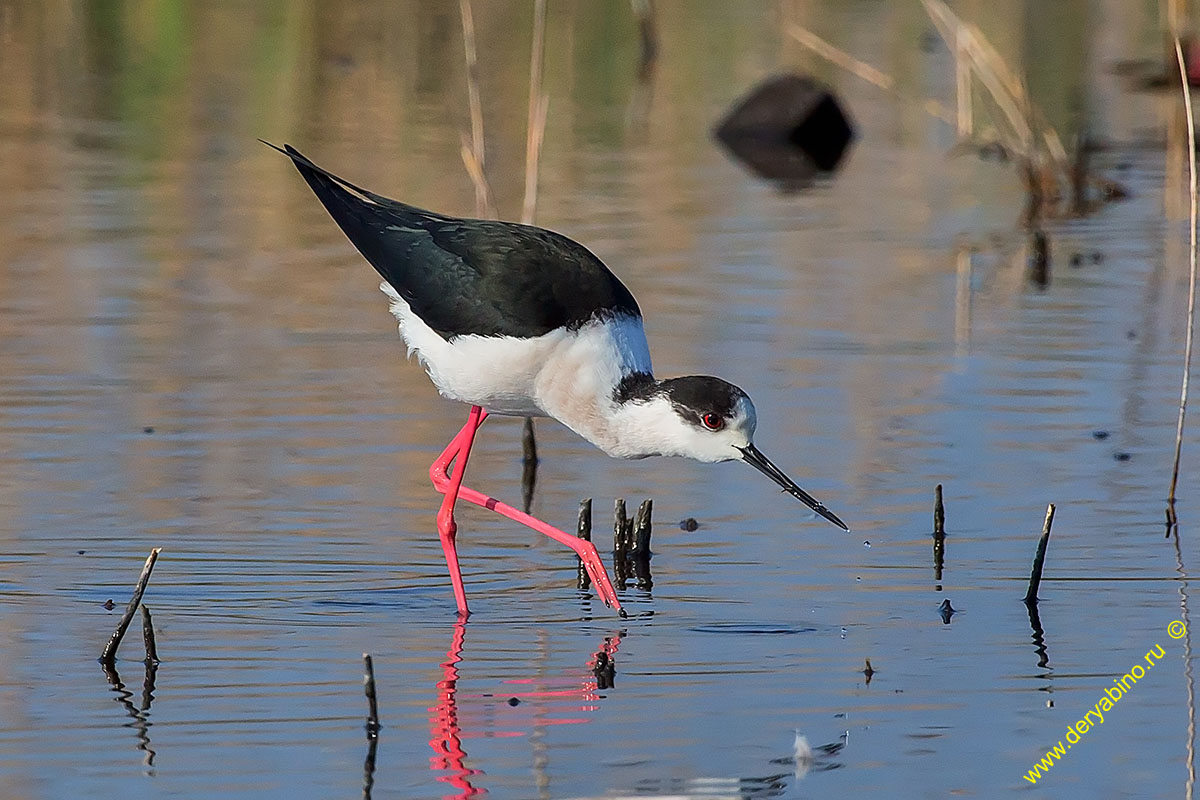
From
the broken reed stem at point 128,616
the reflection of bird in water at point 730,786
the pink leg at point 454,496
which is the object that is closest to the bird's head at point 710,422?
the pink leg at point 454,496

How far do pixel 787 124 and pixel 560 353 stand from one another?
8.55m

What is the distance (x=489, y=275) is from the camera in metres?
6.05

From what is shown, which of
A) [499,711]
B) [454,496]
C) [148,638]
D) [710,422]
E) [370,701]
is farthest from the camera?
[454,496]

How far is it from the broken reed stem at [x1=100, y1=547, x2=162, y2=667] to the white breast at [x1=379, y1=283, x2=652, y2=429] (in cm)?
131

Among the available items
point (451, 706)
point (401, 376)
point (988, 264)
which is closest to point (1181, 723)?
point (451, 706)

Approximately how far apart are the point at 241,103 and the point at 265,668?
409 inches

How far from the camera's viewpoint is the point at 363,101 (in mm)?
15227

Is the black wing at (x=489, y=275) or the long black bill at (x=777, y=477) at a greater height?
the black wing at (x=489, y=275)

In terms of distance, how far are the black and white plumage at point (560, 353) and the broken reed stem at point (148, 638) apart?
1.36 meters

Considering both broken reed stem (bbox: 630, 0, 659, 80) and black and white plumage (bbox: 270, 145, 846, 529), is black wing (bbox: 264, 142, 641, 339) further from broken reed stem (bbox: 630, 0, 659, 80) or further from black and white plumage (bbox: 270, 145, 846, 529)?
broken reed stem (bbox: 630, 0, 659, 80)

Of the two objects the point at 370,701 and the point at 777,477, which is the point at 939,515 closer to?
the point at 777,477

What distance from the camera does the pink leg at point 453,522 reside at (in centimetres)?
563

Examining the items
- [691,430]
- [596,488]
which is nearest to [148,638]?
[691,430]

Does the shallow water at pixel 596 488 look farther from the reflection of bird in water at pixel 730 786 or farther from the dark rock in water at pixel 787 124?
the dark rock in water at pixel 787 124
